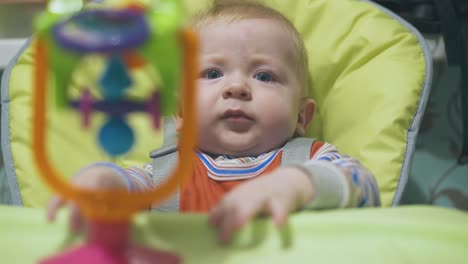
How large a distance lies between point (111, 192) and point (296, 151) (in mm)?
489

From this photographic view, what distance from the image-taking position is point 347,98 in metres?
1.03

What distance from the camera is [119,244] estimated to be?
1.53 feet

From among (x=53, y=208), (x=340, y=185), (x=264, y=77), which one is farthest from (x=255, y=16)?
(x=53, y=208)

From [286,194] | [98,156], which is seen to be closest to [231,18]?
[98,156]

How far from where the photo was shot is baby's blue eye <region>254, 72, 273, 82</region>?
917 millimetres

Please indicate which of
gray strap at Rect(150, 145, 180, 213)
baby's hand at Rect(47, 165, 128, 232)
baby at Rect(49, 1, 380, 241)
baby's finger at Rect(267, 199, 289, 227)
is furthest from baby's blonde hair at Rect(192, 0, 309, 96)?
baby's finger at Rect(267, 199, 289, 227)

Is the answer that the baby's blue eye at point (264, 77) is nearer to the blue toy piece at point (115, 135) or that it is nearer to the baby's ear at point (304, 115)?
the baby's ear at point (304, 115)

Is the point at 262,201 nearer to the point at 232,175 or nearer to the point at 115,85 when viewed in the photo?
the point at 115,85

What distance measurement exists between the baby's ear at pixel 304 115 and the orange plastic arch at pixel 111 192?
578mm

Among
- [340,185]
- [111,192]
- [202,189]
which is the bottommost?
[202,189]

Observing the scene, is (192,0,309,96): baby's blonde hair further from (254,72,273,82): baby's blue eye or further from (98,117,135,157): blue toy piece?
(98,117,135,157): blue toy piece

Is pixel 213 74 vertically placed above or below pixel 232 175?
above

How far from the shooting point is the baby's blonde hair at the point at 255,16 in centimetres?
98

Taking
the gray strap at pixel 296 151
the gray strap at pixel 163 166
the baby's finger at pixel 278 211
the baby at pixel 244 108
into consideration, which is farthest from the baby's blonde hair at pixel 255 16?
the baby's finger at pixel 278 211
